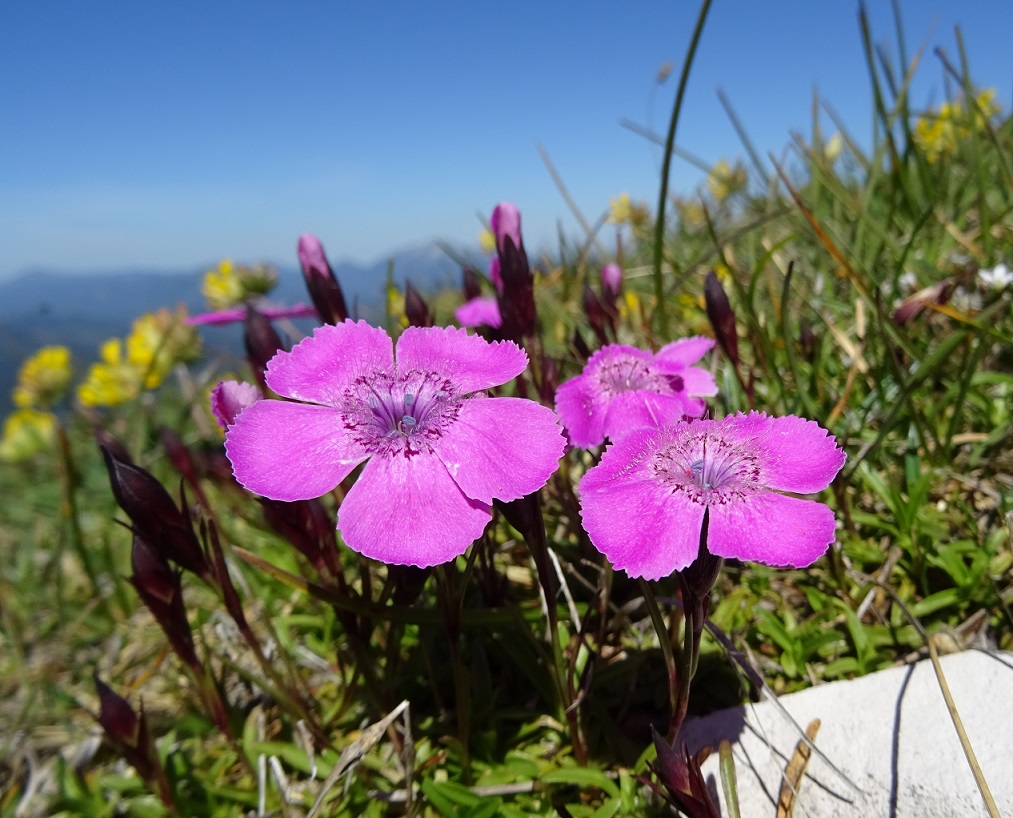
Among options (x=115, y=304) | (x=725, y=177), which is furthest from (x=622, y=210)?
(x=115, y=304)

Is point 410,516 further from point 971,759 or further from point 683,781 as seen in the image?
point 971,759

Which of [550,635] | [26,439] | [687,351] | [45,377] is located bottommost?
[26,439]

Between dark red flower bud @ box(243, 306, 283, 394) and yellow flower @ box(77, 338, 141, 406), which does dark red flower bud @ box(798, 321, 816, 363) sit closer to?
dark red flower bud @ box(243, 306, 283, 394)

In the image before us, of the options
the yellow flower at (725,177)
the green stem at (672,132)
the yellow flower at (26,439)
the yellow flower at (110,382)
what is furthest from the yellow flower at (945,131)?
the yellow flower at (26,439)

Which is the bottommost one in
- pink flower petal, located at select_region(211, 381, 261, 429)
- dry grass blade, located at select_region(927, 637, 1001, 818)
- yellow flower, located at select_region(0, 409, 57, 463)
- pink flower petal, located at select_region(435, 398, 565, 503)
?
yellow flower, located at select_region(0, 409, 57, 463)

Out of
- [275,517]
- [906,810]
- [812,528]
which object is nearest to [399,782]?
[275,517]

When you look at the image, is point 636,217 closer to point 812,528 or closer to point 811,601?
point 811,601

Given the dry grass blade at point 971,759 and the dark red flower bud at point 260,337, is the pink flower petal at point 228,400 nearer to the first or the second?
the dark red flower bud at point 260,337

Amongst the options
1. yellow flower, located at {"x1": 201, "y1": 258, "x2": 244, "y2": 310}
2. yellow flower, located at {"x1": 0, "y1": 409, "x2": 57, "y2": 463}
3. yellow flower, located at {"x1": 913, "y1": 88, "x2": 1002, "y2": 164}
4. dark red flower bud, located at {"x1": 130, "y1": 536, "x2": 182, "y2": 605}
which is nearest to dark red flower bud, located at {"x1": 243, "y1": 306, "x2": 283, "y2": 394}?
dark red flower bud, located at {"x1": 130, "y1": 536, "x2": 182, "y2": 605}
